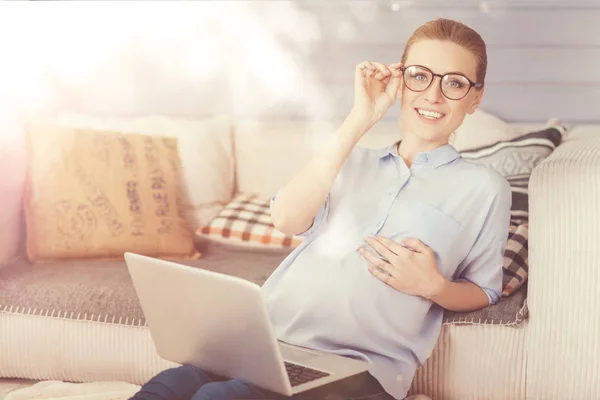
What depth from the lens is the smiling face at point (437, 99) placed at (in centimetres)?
117

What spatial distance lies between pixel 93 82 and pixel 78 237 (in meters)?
0.56

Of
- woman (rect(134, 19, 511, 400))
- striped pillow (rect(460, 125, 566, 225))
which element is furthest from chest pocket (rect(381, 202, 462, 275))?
striped pillow (rect(460, 125, 566, 225))

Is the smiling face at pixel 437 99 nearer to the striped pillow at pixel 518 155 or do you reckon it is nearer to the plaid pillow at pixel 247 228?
the striped pillow at pixel 518 155

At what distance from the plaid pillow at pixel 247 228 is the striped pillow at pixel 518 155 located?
15.3 inches

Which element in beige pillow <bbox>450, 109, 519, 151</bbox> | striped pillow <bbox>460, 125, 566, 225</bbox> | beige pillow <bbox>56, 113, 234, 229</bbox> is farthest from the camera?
beige pillow <bbox>56, 113, 234, 229</bbox>

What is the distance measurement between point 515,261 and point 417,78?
36 centimetres

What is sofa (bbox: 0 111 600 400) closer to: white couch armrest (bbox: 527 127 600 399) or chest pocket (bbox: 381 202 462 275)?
white couch armrest (bbox: 527 127 600 399)

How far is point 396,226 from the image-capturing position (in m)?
1.14

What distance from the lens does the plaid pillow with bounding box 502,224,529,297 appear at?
131cm

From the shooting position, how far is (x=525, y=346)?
1.25 m

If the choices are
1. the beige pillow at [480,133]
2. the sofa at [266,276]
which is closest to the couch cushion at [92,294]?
the sofa at [266,276]

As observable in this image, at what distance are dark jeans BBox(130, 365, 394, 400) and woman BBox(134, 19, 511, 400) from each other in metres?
0.04

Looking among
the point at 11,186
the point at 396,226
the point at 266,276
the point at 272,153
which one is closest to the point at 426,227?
the point at 396,226

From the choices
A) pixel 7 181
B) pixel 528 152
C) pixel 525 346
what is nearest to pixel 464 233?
pixel 525 346
